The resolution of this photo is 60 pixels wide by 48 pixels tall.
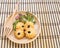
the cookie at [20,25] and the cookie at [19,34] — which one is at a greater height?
the cookie at [20,25]

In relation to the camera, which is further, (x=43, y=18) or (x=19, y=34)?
(x=43, y=18)

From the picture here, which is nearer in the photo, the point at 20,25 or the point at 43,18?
the point at 20,25

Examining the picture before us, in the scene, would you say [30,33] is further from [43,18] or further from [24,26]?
[43,18]

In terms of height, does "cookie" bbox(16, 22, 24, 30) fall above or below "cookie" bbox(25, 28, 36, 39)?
above

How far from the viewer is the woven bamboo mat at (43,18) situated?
3.05ft

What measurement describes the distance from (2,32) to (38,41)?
22 cm

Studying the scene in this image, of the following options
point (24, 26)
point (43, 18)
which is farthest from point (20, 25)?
point (43, 18)

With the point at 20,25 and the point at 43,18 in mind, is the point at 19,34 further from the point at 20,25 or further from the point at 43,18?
the point at 43,18

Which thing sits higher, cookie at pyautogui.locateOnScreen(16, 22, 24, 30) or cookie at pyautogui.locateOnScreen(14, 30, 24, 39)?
cookie at pyautogui.locateOnScreen(16, 22, 24, 30)

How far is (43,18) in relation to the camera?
1.04m

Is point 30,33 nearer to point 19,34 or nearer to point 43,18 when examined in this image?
point 19,34

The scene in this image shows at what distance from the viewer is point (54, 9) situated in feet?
3.59

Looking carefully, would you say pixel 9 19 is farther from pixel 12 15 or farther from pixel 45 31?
pixel 45 31

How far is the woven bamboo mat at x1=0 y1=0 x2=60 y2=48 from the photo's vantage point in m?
0.93
